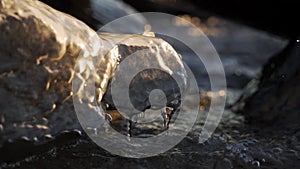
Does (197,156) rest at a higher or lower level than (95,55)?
lower

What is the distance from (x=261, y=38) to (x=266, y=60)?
62 centimetres

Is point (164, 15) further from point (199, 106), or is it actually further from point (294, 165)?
point (294, 165)

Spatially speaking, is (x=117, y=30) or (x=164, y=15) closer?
(x=117, y=30)

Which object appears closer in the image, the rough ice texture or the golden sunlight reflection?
the rough ice texture

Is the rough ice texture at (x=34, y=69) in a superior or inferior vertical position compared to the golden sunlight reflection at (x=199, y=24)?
inferior

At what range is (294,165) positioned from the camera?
279 centimetres

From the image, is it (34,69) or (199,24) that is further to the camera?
(199,24)

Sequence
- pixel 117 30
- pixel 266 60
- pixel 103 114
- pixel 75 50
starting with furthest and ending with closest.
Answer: pixel 266 60, pixel 117 30, pixel 103 114, pixel 75 50

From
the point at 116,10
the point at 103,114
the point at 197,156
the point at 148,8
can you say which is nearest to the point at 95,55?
the point at 103,114

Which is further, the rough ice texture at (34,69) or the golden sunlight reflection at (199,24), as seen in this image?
the golden sunlight reflection at (199,24)

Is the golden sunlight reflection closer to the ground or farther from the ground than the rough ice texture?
farther from the ground

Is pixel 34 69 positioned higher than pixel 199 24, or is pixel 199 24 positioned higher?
pixel 199 24

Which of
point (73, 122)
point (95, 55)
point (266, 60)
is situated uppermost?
point (266, 60)

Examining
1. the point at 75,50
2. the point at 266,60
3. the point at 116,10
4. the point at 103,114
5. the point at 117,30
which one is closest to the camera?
the point at 75,50
